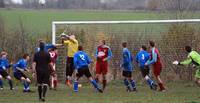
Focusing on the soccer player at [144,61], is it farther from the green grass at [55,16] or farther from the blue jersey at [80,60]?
the green grass at [55,16]

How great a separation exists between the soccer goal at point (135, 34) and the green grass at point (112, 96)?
2389 mm

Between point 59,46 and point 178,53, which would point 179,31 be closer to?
point 178,53

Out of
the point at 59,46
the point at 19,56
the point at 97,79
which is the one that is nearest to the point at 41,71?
the point at 97,79

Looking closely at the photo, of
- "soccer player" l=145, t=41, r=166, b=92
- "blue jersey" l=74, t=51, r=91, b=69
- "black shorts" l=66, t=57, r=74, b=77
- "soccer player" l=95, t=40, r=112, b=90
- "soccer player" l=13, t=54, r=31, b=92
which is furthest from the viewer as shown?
"black shorts" l=66, t=57, r=74, b=77

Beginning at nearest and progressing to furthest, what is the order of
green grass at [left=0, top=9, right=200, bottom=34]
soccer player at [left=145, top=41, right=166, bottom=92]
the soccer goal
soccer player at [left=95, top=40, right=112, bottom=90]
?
soccer player at [left=145, top=41, right=166, bottom=92] < soccer player at [left=95, top=40, right=112, bottom=90] < the soccer goal < green grass at [left=0, top=9, right=200, bottom=34]

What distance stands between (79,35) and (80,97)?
7.93m

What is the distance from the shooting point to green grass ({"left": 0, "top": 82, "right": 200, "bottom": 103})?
69.1 feet

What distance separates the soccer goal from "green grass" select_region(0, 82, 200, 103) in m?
2.39

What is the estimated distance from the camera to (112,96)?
74.9 ft

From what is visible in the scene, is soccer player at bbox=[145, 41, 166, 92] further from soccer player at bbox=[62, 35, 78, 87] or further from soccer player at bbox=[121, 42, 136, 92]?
soccer player at bbox=[62, 35, 78, 87]

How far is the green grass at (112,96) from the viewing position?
21.1 m

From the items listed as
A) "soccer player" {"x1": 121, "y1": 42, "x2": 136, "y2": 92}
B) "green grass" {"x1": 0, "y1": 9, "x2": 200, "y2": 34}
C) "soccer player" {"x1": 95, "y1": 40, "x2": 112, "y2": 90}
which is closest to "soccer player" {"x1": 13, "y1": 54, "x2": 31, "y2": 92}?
"soccer player" {"x1": 95, "y1": 40, "x2": 112, "y2": 90}

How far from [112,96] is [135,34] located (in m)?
7.44

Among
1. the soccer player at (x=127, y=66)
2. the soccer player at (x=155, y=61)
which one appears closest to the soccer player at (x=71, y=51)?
the soccer player at (x=127, y=66)
